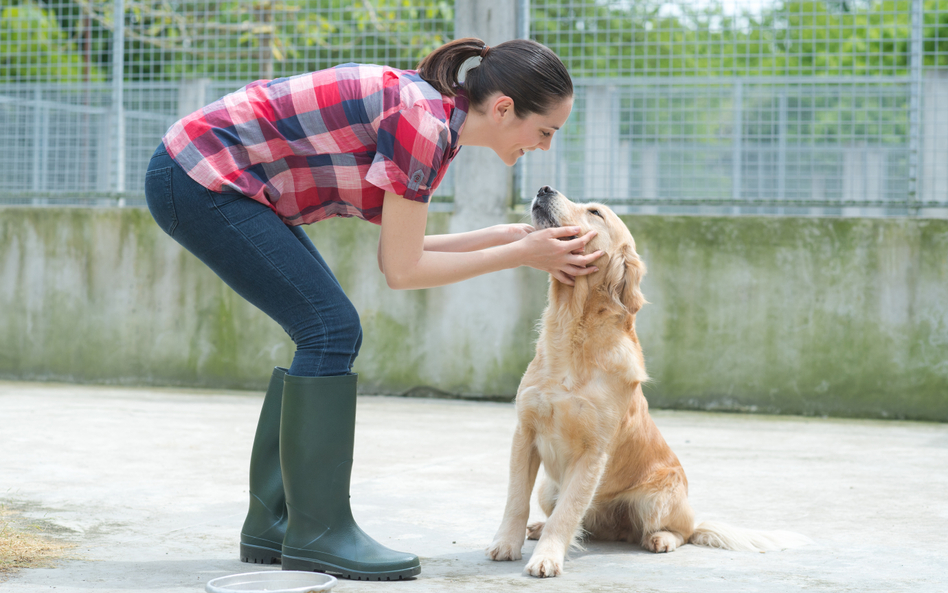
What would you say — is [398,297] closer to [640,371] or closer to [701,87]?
[701,87]

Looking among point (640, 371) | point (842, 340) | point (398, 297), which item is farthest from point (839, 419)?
point (640, 371)

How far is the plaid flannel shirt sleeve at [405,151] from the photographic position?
240 cm

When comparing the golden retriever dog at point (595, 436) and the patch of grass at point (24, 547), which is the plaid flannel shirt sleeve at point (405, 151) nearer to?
the golden retriever dog at point (595, 436)

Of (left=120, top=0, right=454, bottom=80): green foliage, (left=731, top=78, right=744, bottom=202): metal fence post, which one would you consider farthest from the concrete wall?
(left=120, top=0, right=454, bottom=80): green foliage

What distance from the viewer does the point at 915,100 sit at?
258 inches

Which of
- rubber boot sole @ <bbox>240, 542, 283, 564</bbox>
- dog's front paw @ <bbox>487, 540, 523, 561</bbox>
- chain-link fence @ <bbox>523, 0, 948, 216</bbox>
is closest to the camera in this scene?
rubber boot sole @ <bbox>240, 542, 283, 564</bbox>

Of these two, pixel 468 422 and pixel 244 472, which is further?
pixel 468 422

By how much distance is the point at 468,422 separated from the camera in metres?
5.88

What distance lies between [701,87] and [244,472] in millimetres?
4933

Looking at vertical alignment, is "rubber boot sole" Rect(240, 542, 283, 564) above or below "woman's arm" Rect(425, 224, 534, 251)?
below

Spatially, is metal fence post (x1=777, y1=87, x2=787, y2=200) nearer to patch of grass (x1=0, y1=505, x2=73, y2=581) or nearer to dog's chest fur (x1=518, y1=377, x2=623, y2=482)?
dog's chest fur (x1=518, y1=377, x2=623, y2=482)

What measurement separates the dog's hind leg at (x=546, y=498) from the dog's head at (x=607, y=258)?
663 millimetres

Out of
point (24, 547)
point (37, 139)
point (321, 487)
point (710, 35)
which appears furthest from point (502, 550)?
point (37, 139)

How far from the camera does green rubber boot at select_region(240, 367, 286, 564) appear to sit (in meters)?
2.75
